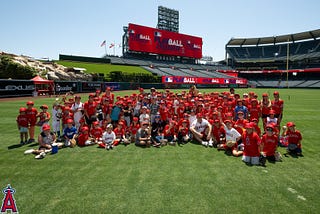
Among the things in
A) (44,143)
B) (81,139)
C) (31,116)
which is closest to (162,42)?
(31,116)

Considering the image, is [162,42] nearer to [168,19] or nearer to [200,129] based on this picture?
[168,19]

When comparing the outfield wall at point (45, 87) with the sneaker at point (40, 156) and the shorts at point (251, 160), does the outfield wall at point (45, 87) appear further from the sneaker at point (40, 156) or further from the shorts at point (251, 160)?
the shorts at point (251, 160)

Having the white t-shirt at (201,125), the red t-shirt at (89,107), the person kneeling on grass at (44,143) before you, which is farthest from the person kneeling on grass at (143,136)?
the person kneeling on grass at (44,143)

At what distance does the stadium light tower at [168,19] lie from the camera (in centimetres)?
8010

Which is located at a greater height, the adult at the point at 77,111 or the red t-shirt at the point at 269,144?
the adult at the point at 77,111

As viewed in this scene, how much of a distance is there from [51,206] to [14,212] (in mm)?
630

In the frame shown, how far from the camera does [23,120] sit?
8.12 m

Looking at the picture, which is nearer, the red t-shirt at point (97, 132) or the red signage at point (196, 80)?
the red t-shirt at point (97, 132)

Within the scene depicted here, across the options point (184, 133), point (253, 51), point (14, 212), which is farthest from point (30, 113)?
point (253, 51)

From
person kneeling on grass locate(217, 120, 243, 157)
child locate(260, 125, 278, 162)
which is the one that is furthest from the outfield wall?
child locate(260, 125, 278, 162)

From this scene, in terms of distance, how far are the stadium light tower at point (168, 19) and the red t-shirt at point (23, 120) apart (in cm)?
8005

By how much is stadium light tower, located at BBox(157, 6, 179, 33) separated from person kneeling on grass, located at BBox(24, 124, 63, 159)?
8087cm

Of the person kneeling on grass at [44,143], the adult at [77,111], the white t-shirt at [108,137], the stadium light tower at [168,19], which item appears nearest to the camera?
the person kneeling on grass at [44,143]

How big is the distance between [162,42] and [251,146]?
215 feet
